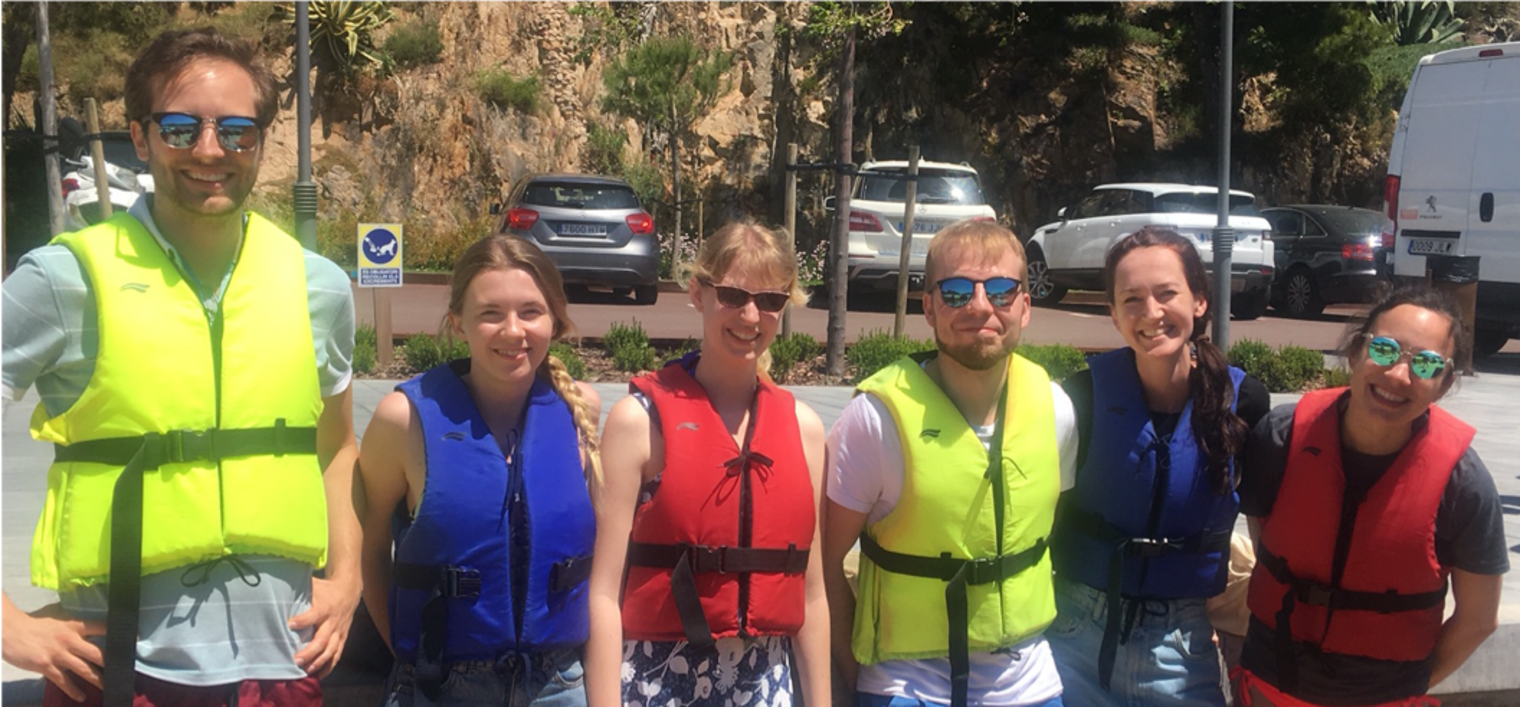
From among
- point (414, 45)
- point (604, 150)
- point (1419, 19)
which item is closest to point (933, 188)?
point (604, 150)

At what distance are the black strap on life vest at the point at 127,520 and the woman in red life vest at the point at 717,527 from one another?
0.81 metres

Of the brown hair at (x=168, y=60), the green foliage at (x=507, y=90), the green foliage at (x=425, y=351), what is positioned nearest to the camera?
the brown hair at (x=168, y=60)

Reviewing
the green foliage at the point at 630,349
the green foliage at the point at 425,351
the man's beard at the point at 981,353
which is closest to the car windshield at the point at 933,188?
the green foliage at the point at 630,349

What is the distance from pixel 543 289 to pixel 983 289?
964 millimetres

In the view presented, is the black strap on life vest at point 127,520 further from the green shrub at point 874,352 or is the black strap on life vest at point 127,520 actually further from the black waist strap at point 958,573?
the green shrub at point 874,352

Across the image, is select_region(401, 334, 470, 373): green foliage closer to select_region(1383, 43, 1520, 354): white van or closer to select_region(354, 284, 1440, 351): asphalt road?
select_region(354, 284, 1440, 351): asphalt road

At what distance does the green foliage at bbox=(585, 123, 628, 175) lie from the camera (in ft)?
84.0

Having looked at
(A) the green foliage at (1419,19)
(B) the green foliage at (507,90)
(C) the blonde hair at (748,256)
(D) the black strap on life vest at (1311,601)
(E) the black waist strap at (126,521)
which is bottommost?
(D) the black strap on life vest at (1311,601)

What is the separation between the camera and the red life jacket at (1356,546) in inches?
117

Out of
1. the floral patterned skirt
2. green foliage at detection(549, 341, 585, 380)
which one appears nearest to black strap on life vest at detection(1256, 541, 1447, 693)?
the floral patterned skirt

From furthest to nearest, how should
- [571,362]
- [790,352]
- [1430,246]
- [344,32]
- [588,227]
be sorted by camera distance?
[344,32]
[588,227]
[1430,246]
[790,352]
[571,362]

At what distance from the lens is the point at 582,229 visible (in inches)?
611

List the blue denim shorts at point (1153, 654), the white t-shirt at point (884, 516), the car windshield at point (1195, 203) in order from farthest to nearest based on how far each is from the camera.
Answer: the car windshield at point (1195, 203)
the blue denim shorts at point (1153, 654)
the white t-shirt at point (884, 516)

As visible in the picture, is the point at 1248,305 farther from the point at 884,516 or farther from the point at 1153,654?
the point at 884,516
